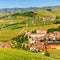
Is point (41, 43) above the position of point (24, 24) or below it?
above

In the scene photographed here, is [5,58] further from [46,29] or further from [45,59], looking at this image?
[46,29]

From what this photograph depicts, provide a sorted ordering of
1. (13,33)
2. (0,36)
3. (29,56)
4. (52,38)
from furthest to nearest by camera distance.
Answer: (13,33) → (0,36) → (52,38) → (29,56)

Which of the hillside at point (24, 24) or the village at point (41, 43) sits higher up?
the village at point (41, 43)

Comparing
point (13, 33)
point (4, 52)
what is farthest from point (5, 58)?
point (13, 33)

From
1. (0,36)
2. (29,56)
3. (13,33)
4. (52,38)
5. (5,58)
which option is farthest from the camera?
(13,33)

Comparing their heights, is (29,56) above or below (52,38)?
above

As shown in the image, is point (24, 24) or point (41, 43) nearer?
point (41, 43)

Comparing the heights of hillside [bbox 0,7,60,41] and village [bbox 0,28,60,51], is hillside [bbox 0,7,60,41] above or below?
below

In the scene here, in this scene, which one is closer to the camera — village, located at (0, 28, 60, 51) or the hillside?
village, located at (0, 28, 60, 51)

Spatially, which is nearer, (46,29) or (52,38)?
(52,38)

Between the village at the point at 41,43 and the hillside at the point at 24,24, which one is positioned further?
the hillside at the point at 24,24
